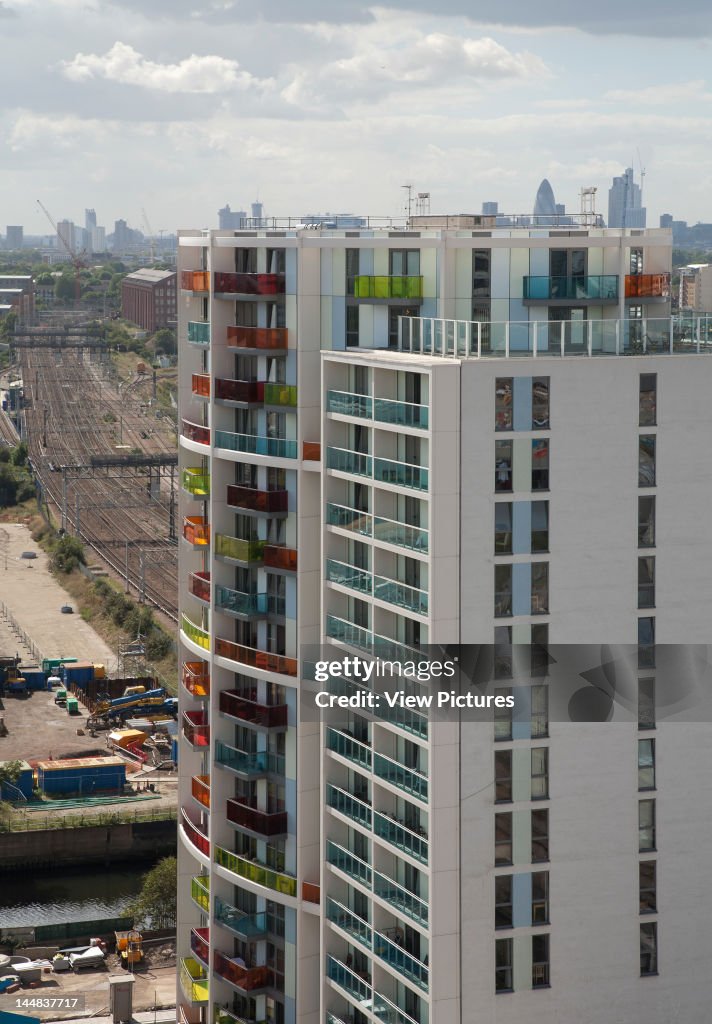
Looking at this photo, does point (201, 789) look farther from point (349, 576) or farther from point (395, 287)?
point (395, 287)

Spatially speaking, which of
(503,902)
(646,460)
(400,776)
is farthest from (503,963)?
(646,460)

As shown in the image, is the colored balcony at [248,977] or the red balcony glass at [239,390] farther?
the colored balcony at [248,977]

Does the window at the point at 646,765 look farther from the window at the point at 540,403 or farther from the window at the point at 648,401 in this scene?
the window at the point at 540,403

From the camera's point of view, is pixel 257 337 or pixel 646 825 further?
pixel 257 337

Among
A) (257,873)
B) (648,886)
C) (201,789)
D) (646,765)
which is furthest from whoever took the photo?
(201,789)

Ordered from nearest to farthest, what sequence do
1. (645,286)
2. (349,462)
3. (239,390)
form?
(349,462), (645,286), (239,390)

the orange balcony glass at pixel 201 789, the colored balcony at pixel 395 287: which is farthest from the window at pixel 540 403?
the orange balcony glass at pixel 201 789

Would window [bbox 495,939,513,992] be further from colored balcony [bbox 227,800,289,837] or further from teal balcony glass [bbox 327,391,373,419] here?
teal balcony glass [bbox 327,391,373,419]
